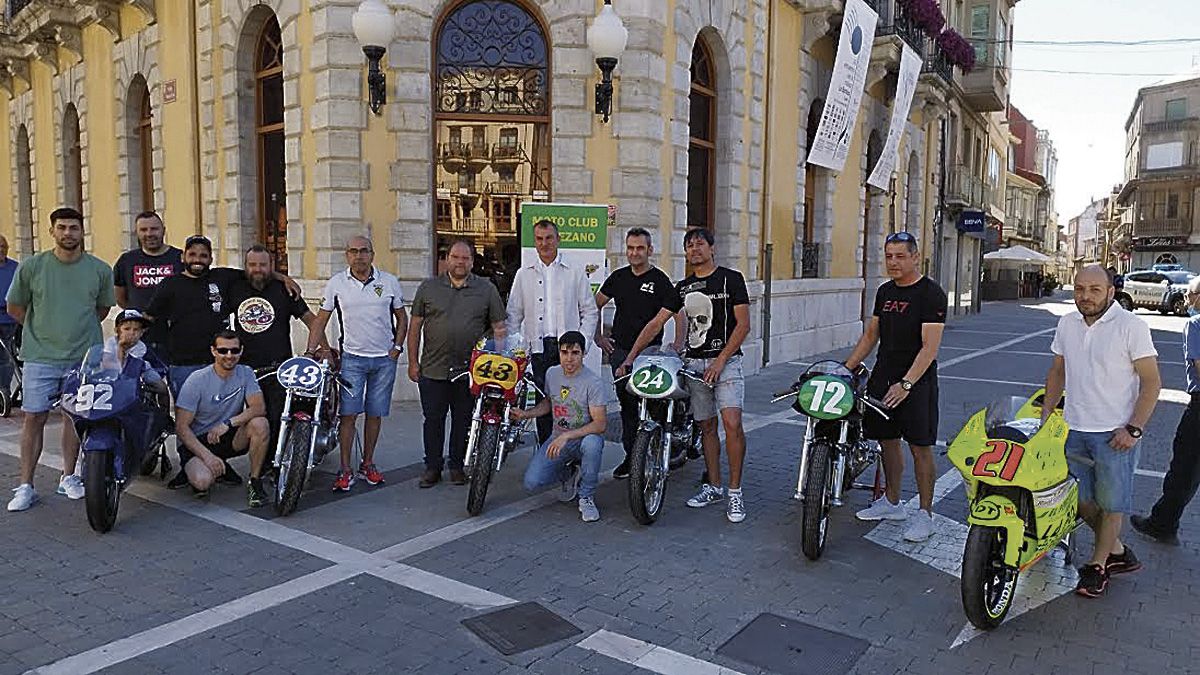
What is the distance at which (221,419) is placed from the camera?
5938 mm

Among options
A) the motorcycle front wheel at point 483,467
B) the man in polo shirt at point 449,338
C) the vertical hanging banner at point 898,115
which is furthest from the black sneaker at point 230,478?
the vertical hanging banner at point 898,115

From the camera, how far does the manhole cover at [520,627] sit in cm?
395

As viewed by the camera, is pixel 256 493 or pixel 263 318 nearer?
pixel 256 493

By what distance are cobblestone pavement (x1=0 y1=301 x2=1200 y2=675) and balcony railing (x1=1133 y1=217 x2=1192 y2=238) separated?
58399 mm

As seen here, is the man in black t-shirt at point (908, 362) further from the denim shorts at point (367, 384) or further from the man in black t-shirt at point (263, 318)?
the man in black t-shirt at point (263, 318)

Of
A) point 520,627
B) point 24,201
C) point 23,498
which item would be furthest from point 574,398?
point 24,201

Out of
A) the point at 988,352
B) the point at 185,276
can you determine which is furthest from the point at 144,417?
the point at 988,352

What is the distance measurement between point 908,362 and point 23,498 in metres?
5.89

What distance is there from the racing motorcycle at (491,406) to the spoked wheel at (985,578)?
2981 mm

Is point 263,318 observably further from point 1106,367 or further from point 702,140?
point 702,140

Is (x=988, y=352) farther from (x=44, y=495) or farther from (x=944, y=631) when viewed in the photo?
(x=44, y=495)

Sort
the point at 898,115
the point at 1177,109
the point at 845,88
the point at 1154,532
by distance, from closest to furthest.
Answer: the point at 1154,532 → the point at 845,88 → the point at 898,115 → the point at 1177,109

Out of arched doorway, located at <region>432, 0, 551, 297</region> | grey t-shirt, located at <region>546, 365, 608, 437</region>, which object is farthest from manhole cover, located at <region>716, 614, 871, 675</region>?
arched doorway, located at <region>432, 0, 551, 297</region>

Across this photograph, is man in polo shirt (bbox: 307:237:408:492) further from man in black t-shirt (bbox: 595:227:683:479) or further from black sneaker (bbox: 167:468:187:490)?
man in black t-shirt (bbox: 595:227:683:479)
